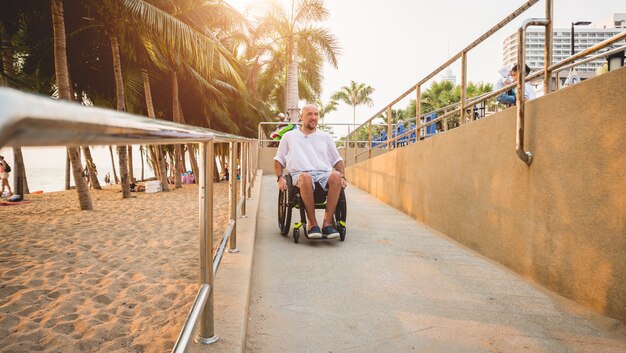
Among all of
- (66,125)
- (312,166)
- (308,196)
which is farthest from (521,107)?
(66,125)

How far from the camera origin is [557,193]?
9.02 ft

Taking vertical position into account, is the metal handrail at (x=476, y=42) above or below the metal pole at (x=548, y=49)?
above

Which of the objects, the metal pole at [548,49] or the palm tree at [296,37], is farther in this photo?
the palm tree at [296,37]

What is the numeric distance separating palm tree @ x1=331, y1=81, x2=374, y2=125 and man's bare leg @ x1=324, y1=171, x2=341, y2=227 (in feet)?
134

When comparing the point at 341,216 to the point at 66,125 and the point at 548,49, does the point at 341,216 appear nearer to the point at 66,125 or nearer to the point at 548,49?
the point at 548,49

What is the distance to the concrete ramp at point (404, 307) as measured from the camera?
2205mm

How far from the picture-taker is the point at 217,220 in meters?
6.83

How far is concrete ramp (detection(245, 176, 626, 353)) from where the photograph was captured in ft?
7.23

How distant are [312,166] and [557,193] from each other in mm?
2351

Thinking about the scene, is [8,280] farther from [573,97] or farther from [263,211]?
[573,97]

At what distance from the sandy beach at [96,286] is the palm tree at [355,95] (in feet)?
127

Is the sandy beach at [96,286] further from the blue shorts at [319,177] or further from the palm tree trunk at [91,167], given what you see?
the palm tree trunk at [91,167]

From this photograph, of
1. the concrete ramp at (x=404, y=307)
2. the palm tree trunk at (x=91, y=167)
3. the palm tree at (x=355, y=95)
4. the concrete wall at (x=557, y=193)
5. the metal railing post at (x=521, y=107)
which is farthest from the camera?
the palm tree at (x=355, y=95)

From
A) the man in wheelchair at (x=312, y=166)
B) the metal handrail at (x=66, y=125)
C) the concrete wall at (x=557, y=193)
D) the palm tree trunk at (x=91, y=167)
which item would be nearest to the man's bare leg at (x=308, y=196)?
the man in wheelchair at (x=312, y=166)
